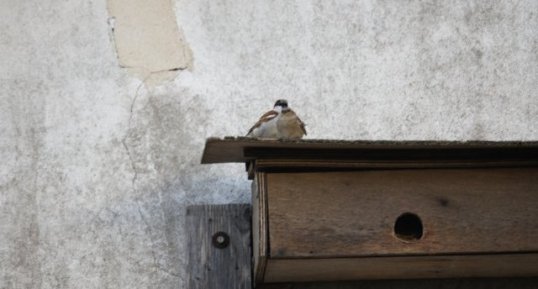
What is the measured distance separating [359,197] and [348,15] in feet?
3.33

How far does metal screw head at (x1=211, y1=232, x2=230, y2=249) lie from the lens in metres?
2.40

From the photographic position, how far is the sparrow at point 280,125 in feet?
8.45

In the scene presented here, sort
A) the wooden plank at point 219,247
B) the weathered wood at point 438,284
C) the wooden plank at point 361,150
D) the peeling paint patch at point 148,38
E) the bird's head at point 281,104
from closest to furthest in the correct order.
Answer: the wooden plank at point 361,150 → the wooden plank at point 219,247 → the weathered wood at point 438,284 → the bird's head at point 281,104 → the peeling paint patch at point 148,38

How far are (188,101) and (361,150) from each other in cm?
80

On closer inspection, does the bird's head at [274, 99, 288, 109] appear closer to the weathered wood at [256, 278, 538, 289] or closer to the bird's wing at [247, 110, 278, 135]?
the bird's wing at [247, 110, 278, 135]

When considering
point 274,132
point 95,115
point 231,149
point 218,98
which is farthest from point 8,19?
point 231,149

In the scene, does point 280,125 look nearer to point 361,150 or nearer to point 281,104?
point 281,104

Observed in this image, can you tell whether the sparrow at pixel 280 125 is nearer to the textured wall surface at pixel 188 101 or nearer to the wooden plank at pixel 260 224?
the textured wall surface at pixel 188 101

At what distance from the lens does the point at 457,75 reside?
2.94 m

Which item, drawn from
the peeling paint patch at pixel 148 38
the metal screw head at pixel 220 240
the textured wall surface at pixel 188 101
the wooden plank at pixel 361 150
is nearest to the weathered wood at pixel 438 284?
the metal screw head at pixel 220 240

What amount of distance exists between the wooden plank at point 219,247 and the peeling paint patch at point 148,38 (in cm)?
56

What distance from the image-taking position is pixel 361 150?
2145mm

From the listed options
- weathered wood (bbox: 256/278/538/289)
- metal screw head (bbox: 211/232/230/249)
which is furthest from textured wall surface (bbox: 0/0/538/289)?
weathered wood (bbox: 256/278/538/289)

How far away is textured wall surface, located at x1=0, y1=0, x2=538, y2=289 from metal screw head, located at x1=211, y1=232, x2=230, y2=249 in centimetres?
15
